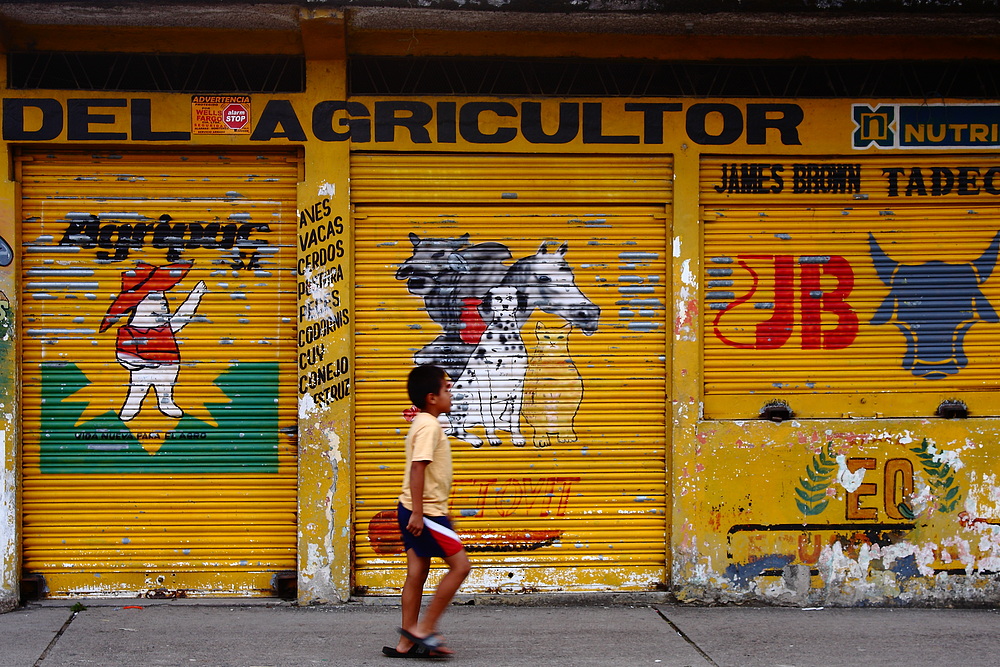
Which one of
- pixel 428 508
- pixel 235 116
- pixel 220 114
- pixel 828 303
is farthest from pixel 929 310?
pixel 220 114

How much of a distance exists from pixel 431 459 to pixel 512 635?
156 cm

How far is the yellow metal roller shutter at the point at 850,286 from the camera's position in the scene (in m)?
6.69

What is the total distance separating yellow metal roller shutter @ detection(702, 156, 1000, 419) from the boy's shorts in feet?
8.29

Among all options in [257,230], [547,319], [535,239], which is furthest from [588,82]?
[257,230]

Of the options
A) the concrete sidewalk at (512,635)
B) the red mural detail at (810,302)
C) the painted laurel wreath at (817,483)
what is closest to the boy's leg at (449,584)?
the concrete sidewalk at (512,635)

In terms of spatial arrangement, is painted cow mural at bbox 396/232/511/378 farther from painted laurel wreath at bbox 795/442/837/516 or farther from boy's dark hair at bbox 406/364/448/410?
painted laurel wreath at bbox 795/442/837/516

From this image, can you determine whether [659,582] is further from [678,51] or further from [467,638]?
[678,51]

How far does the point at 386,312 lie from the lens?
6.59 metres

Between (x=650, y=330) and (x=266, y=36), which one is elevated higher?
(x=266, y=36)

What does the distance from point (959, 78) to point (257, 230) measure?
527 centimetres

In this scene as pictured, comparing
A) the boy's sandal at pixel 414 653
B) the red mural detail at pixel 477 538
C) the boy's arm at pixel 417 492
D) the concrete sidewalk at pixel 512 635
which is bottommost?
the concrete sidewalk at pixel 512 635

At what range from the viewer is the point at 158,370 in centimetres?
652

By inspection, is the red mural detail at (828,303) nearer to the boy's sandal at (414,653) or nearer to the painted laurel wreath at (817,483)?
the painted laurel wreath at (817,483)

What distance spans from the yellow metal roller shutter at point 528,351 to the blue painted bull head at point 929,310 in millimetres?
1674
